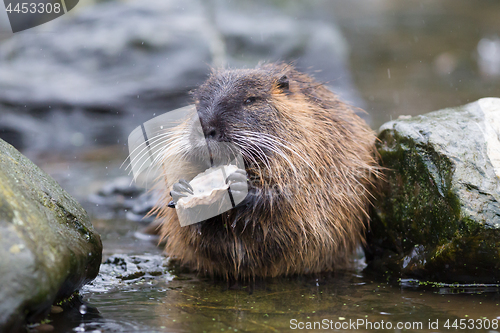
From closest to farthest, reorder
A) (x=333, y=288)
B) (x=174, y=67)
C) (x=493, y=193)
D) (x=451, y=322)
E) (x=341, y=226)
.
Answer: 1. (x=451, y=322)
2. (x=493, y=193)
3. (x=333, y=288)
4. (x=341, y=226)
5. (x=174, y=67)

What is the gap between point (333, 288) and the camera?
9.48ft

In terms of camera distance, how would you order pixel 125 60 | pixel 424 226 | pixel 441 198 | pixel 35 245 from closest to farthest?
pixel 35 245 < pixel 441 198 < pixel 424 226 < pixel 125 60

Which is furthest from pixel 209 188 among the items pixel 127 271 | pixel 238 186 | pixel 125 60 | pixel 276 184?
pixel 125 60

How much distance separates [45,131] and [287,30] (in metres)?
5.09

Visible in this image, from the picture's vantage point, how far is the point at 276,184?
2.89m

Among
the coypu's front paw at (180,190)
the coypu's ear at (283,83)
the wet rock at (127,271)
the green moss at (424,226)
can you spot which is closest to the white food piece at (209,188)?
the coypu's front paw at (180,190)

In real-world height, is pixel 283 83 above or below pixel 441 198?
above

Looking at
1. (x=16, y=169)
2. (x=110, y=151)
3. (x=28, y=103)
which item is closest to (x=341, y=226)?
(x=16, y=169)

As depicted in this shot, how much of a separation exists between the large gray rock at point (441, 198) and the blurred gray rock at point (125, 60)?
429 centimetres

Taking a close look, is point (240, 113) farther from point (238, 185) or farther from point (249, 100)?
point (238, 185)

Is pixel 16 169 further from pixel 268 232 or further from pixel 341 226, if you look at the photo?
pixel 341 226

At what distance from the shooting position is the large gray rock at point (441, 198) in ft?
8.80

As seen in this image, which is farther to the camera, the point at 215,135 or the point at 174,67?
the point at 174,67

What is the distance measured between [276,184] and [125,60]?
6466mm
